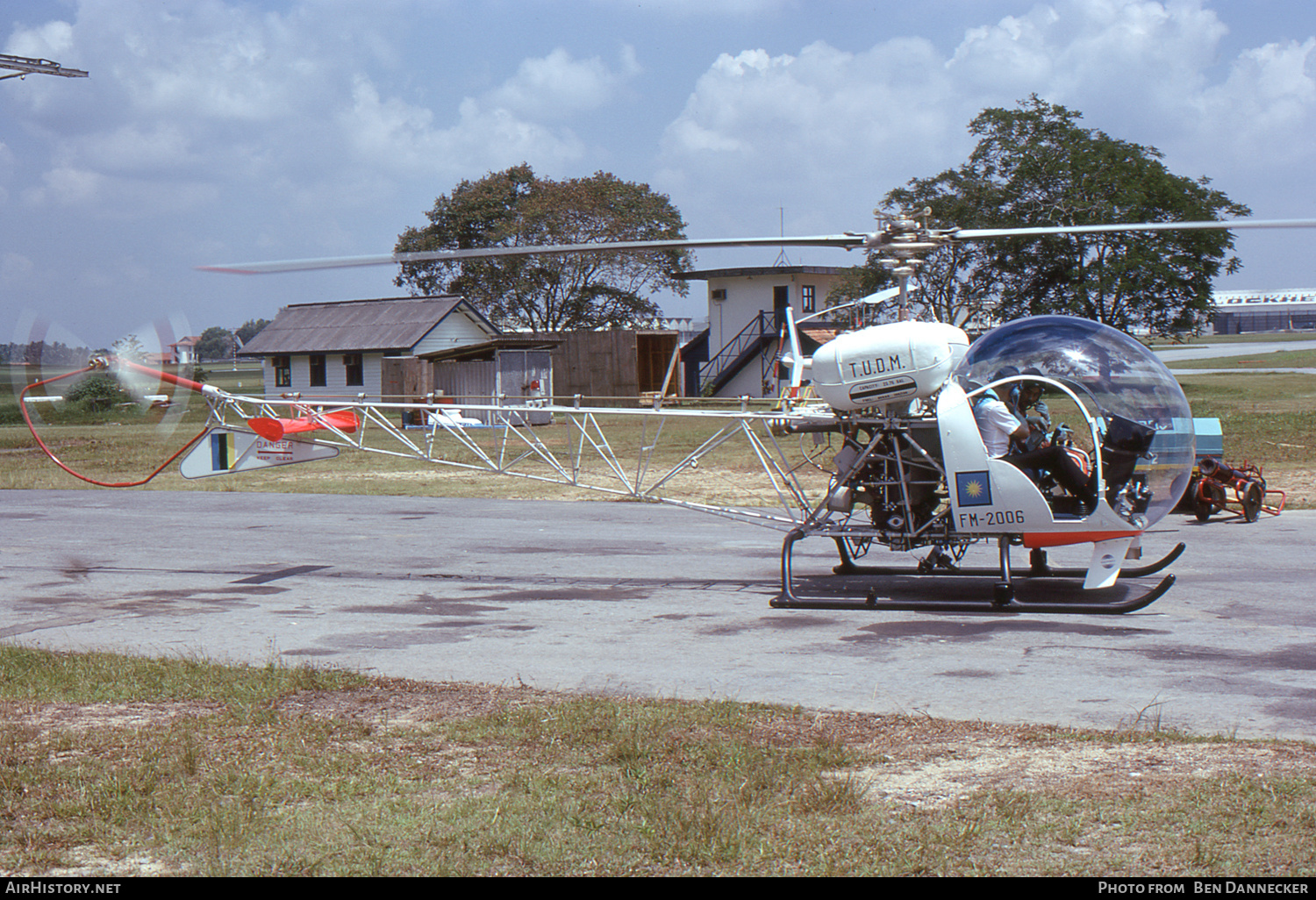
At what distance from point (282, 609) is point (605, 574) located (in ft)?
10.4

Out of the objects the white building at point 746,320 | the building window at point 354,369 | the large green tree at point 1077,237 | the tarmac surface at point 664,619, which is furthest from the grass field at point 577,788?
the white building at point 746,320

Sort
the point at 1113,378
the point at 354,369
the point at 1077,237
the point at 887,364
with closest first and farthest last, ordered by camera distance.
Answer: the point at 1113,378 < the point at 887,364 < the point at 1077,237 < the point at 354,369

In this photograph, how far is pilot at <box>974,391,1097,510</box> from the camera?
8820mm

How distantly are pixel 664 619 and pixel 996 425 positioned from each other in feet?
10.4

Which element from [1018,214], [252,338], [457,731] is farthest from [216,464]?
[252,338]

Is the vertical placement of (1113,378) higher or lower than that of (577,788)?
higher

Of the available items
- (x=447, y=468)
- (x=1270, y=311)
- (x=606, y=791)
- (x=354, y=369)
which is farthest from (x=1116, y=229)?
(x=1270, y=311)

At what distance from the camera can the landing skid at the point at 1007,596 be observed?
868cm

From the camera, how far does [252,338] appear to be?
46156 mm

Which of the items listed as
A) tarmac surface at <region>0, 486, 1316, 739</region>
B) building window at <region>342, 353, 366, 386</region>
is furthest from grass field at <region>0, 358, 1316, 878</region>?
building window at <region>342, 353, 366, 386</region>

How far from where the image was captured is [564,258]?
49.6 metres

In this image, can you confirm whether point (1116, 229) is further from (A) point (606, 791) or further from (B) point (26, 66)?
(B) point (26, 66)

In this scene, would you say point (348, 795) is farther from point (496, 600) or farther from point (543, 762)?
point (496, 600)

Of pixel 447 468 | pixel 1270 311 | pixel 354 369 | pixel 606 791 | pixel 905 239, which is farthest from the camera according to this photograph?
pixel 1270 311
